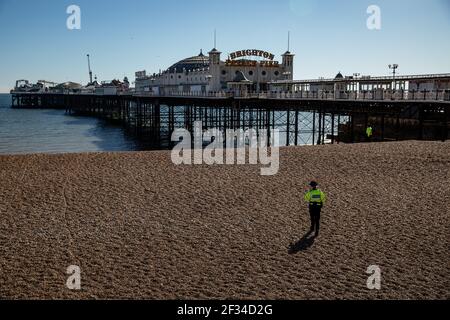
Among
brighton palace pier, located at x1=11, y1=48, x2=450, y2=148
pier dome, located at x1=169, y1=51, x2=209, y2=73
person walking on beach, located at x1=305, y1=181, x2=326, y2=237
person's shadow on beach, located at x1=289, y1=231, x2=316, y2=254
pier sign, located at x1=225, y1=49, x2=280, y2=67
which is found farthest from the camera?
pier dome, located at x1=169, y1=51, x2=209, y2=73

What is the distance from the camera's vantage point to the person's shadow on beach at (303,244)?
9.32m

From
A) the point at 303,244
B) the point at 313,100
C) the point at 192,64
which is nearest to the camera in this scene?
the point at 303,244

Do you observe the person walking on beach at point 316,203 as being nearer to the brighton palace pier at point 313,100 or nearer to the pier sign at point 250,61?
the brighton palace pier at point 313,100

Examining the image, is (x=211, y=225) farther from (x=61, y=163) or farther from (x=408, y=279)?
(x=61, y=163)

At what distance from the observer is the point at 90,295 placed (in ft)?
24.3

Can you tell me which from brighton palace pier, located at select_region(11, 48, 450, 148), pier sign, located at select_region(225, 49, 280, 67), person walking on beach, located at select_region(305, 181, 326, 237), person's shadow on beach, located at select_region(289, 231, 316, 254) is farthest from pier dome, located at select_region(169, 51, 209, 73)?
person's shadow on beach, located at select_region(289, 231, 316, 254)

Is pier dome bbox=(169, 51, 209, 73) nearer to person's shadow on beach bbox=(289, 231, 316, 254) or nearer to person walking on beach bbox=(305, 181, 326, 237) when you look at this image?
person walking on beach bbox=(305, 181, 326, 237)

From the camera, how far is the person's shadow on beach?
9320 millimetres

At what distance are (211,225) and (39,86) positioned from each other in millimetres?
175987

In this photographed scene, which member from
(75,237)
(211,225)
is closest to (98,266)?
(75,237)

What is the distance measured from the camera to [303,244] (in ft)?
31.6

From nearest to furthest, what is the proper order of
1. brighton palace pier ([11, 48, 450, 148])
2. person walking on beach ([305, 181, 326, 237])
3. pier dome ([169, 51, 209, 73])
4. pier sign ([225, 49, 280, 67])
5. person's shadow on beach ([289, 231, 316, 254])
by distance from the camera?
person's shadow on beach ([289, 231, 316, 254]) → person walking on beach ([305, 181, 326, 237]) → brighton palace pier ([11, 48, 450, 148]) → pier sign ([225, 49, 280, 67]) → pier dome ([169, 51, 209, 73])

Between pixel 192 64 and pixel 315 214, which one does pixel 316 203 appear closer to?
pixel 315 214

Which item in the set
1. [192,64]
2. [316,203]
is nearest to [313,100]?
[316,203]
